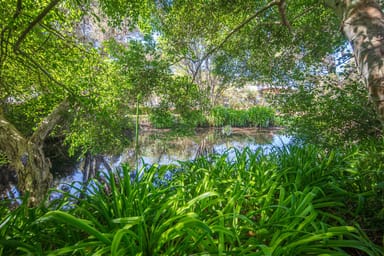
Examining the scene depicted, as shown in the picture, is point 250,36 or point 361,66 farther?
point 250,36

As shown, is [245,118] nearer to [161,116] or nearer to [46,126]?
[161,116]

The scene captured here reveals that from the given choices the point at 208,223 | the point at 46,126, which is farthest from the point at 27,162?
the point at 208,223

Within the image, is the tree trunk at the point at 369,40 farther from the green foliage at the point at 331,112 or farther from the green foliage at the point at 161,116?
the green foliage at the point at 161,116

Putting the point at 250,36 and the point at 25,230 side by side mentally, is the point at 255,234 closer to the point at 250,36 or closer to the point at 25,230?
the point at 25,230

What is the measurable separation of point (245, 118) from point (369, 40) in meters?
11.6

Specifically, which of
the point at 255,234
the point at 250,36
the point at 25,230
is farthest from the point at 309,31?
the point at 25,230

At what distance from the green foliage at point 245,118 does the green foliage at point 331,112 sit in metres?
8.55

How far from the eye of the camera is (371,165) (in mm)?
1377

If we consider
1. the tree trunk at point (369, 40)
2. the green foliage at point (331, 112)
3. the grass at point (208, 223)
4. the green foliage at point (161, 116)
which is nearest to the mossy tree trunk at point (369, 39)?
the tree trunk at point (369, 40)

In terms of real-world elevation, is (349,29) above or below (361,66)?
above

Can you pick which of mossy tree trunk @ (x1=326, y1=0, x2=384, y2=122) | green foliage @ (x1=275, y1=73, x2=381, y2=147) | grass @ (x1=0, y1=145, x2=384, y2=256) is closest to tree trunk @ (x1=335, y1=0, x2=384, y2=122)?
mossy tree trunk @ (x1=326, y1=0, x2=384, y2=122)

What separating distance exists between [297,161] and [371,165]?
1.84ft

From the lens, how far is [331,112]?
2.62 meters

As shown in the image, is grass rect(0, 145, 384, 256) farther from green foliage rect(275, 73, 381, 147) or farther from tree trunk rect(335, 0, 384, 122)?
green foliage rect(275, 73, 381, 147)
